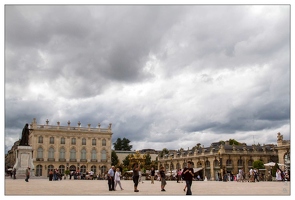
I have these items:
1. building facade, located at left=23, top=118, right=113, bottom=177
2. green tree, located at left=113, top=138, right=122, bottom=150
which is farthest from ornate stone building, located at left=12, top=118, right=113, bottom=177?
green tree, located at left=113, top=138, right=122, bottom=150

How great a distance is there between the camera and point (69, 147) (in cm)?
7381

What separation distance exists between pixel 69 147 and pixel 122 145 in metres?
34.3

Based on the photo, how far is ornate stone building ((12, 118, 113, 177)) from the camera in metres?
71.2

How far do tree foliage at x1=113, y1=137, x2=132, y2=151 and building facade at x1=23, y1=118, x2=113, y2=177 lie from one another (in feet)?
93.0

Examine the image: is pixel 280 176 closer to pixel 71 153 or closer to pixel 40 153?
pixel 71 153

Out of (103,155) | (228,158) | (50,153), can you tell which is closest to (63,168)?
(50,153)

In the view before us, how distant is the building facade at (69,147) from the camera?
2803 inches

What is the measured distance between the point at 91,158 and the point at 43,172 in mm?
10536

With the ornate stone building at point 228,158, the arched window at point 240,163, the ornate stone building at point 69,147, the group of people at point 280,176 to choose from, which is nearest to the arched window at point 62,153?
the ornate stone building at point 69,147

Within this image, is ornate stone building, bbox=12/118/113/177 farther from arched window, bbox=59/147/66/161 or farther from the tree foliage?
the tree foliage

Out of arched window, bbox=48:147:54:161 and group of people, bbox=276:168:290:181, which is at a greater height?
arched window, bbox=48:147:54:161

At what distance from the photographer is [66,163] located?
73.4m

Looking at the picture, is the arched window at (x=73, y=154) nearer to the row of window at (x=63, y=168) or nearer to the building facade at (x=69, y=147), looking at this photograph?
the building facade at (x=69, y=147)

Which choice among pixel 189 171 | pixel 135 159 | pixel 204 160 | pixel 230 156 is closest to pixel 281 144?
pixel 230 156
